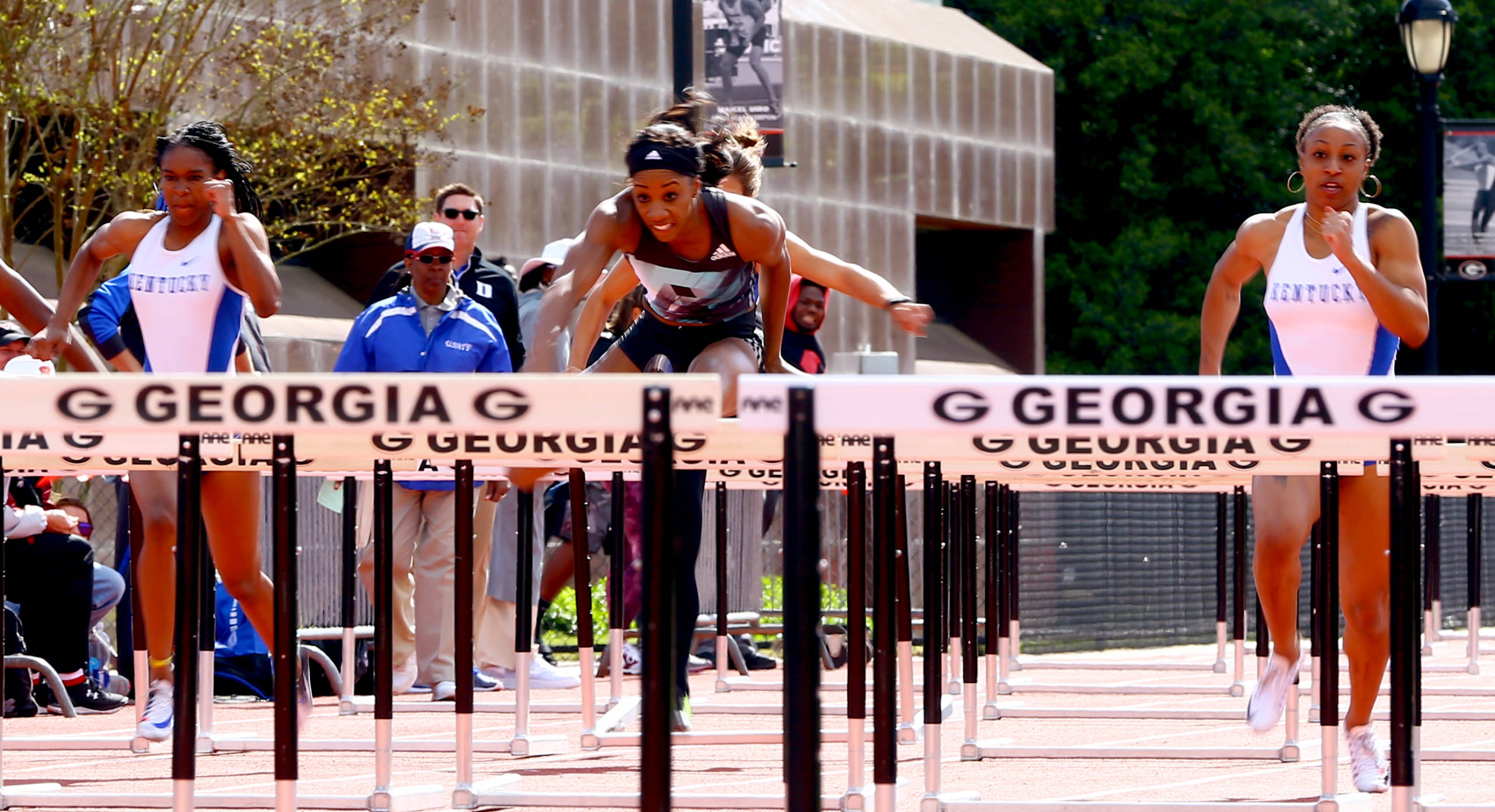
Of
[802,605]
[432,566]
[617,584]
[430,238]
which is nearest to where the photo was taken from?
[802,605]

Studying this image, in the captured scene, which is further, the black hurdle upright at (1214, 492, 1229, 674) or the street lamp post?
the street lamp post

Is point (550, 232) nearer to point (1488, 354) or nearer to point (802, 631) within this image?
point (1488, 354)

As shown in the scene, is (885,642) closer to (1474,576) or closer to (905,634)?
(905,634)

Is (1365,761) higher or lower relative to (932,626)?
lower

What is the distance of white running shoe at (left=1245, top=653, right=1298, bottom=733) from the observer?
7.52m

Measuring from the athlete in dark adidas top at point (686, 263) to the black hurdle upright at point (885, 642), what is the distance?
1.45 metres

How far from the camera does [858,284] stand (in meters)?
7.74

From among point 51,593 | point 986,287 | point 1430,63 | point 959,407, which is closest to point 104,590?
point 51,593

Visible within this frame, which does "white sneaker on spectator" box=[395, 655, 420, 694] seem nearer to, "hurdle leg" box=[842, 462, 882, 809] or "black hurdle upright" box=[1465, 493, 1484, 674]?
"hurdle leg" box=[842, 462, 882, 809]

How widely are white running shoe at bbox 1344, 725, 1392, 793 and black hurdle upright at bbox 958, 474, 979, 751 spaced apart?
1.70 m

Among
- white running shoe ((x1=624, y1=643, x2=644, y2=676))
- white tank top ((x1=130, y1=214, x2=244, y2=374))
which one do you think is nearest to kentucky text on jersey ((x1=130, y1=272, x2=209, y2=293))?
white tank top ((x1=130, y1=214, x2=244, y2=374))

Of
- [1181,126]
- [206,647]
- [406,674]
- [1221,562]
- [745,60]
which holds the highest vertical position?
[1181,126]

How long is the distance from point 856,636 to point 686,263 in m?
1.99

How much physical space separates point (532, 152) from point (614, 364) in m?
25.6
